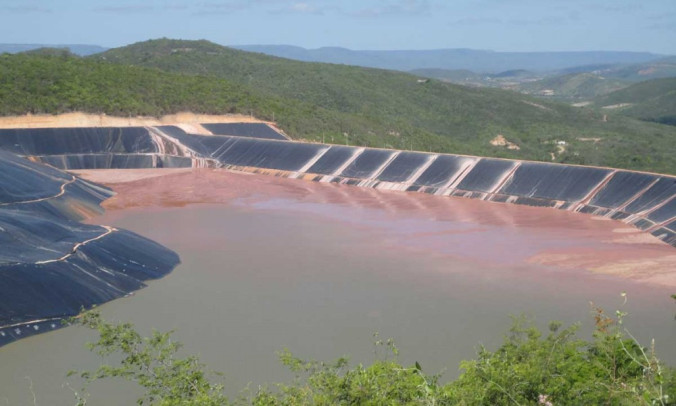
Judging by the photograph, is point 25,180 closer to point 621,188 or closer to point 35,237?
point 35,237

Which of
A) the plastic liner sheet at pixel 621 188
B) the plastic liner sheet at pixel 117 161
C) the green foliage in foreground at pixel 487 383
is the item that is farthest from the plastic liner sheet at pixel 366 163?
the green foliage in foreground at pixel 487 383

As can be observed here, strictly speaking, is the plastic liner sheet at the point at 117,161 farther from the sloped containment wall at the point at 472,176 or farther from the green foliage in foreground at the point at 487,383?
the green foliage in foreground at the point at 487,383

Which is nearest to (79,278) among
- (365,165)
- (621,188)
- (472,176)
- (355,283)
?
(355,283)

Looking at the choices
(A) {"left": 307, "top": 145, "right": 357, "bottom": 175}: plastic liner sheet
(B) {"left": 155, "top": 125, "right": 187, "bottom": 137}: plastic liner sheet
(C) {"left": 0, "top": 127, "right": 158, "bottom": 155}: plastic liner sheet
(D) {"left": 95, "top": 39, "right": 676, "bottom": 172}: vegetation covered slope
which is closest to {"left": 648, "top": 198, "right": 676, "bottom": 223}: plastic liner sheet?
(A) {"left": 307, "top": 145, "right": 357, "bottom": 175}: plastic liner sheet

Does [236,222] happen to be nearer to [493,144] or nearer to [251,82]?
[493,144]

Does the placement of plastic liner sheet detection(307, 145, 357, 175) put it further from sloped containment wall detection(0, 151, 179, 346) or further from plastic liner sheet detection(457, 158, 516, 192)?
sloped containment wall detection(0, 151, 179, 346)

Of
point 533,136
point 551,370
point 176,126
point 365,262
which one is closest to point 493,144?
point 533,136
